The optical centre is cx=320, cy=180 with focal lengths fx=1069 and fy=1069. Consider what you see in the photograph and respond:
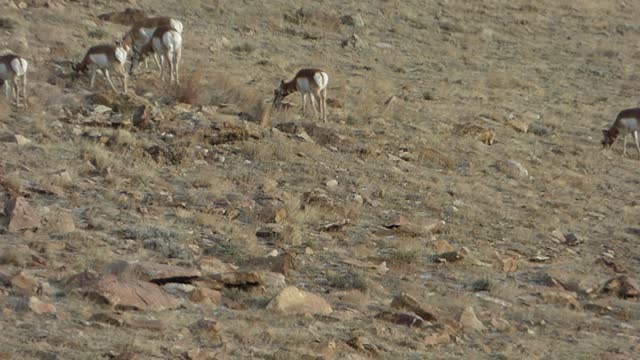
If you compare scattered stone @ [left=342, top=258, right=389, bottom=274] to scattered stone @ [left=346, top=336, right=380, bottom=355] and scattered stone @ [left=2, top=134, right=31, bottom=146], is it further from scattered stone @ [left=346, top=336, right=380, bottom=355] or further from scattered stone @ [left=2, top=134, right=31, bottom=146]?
scattered stone @ [left=2, top=134, right=31, bottom=146]

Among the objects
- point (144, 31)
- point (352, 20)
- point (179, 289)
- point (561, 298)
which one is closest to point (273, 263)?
point (179, 289)

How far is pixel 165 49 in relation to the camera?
2159 cm

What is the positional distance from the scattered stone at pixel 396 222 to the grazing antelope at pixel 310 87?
558cm

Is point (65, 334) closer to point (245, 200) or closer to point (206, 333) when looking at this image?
point (206, 333)

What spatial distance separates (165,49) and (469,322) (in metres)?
12.2

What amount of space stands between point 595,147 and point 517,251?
29.1 feet

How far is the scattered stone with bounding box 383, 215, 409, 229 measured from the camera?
15.2m

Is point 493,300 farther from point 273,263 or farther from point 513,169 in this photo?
point 513,169

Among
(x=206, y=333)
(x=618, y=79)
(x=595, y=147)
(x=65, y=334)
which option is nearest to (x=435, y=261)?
(x=206, y=333)

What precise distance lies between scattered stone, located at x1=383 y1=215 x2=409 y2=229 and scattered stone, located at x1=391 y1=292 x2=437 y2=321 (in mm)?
3646

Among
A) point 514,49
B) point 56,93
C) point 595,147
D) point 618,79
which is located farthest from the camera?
point 514,49

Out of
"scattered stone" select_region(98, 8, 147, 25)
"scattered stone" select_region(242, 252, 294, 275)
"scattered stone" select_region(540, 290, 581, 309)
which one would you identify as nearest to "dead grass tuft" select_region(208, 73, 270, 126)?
"scattered stone" select_region(98, 8, 147, 25)

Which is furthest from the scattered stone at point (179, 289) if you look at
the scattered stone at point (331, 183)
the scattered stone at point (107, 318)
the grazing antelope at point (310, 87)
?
the grazing antelope at point (310, 87)

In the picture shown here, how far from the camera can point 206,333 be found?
962 cm
